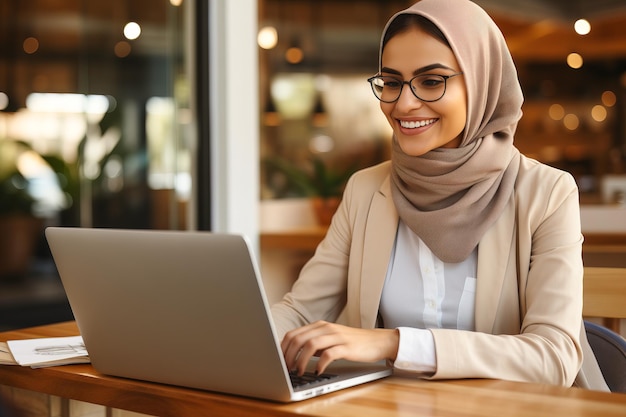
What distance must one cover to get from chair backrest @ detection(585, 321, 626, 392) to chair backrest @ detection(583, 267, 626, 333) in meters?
0.08

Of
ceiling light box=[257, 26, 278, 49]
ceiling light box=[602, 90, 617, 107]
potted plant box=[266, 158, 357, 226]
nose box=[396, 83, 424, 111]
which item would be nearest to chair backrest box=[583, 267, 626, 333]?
nose box=[396, 83, 424, 111]

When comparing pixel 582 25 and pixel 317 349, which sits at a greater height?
pixel 582 25

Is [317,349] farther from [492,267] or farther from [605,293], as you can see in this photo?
[605,293]

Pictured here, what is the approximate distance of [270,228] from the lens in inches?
165

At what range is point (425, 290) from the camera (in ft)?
5.08

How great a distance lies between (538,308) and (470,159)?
294 mm

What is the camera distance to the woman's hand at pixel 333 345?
3.84 ft

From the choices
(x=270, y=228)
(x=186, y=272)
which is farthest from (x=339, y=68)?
(x=186, y=272)

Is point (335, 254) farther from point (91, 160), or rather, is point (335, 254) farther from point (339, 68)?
point (339, 68)

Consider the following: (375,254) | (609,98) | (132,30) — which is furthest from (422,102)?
(609,98)

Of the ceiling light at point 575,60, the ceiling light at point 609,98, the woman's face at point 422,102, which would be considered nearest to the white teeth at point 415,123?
the woman's face at point 422,102

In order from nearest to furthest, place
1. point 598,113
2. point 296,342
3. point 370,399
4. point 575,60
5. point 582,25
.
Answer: point 370,399, point 296,342, point 582,25, point 575,60, point 598,113

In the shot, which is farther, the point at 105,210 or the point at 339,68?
the point at 339,68

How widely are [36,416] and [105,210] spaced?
288 centimetres
